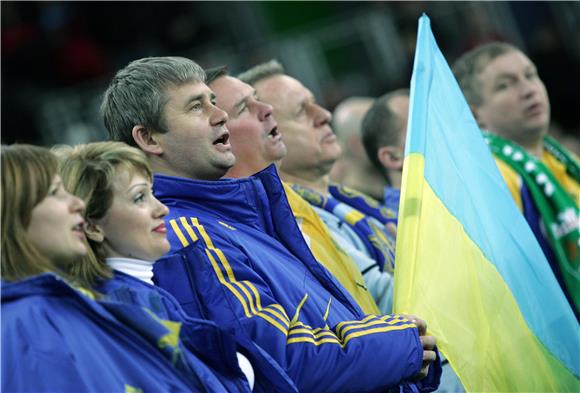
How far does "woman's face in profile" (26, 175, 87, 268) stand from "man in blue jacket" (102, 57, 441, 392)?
0.52 meters

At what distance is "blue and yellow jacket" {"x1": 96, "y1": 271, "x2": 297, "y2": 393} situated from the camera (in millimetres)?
3535

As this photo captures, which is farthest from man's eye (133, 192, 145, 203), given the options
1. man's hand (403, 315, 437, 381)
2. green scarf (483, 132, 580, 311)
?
green scarf (483, 132, 580, 311)

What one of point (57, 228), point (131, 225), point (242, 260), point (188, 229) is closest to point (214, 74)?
A: point (188, 229)

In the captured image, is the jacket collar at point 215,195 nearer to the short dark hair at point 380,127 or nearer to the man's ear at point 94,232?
the man's ear at point 94,232

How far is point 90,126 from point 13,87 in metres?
0.83

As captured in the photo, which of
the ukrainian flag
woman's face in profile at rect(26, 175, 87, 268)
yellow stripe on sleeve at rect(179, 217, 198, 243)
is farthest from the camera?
the ukrainian flag

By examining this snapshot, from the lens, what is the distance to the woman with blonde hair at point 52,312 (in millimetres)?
3178

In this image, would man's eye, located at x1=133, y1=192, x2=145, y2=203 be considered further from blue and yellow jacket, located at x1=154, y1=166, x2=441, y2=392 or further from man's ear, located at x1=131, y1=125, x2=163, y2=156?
man's ear, located at x1=131, y1=125, x2=163, y2=156

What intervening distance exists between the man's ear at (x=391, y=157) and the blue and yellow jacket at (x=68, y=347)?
11.4ft

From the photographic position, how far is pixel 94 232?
3.71 m

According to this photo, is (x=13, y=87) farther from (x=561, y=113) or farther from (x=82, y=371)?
(x=82, y=371)

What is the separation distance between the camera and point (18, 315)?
321cm

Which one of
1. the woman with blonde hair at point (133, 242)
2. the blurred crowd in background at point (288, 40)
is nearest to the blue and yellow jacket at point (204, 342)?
the woman with blonde hair at point (133, 242)

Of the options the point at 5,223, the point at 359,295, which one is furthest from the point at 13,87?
the point at 5,223
